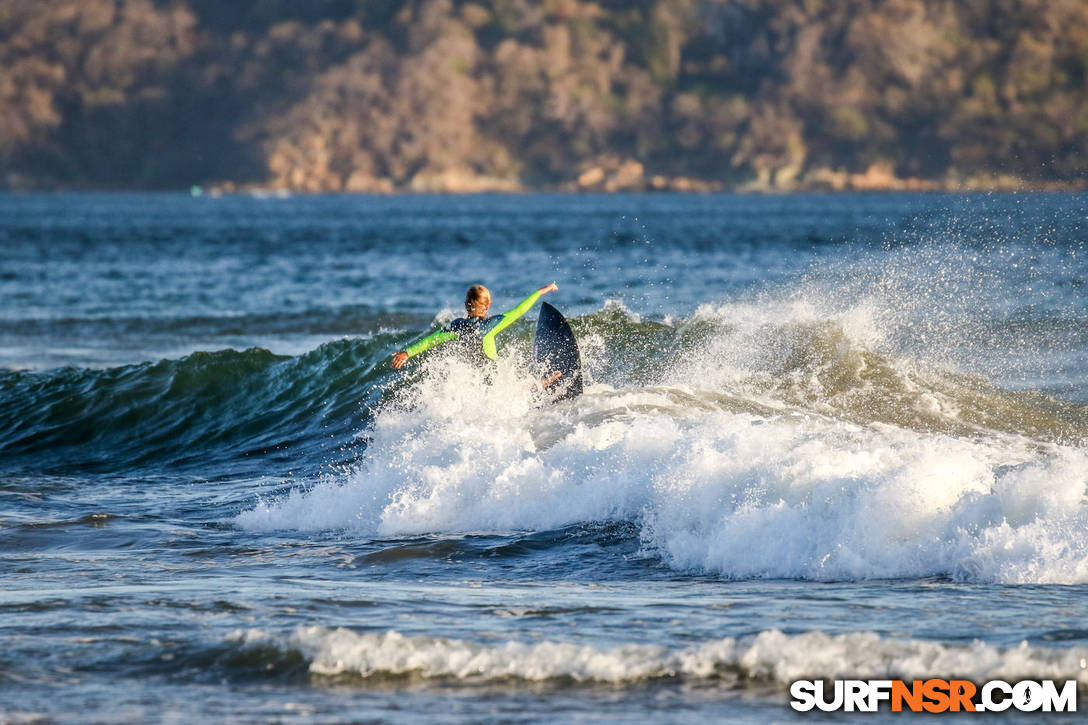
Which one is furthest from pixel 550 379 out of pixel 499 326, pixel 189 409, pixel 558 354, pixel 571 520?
pixel 189 409

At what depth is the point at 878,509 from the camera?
9.05 metres

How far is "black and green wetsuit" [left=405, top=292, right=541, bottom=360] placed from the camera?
41.3ft

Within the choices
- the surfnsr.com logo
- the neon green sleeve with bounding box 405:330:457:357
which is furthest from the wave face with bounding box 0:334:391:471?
the surfnsr.com logo

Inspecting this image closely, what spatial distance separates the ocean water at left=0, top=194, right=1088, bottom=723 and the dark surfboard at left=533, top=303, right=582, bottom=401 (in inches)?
19.3

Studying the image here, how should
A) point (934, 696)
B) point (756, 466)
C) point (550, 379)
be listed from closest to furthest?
point (934, 696) → point (756, 466) → point (550, 379)

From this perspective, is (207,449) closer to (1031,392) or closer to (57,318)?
(1031,392)

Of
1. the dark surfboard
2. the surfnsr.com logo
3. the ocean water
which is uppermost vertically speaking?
the dark surfboard

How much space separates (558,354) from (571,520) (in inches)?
155

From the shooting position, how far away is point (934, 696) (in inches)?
257

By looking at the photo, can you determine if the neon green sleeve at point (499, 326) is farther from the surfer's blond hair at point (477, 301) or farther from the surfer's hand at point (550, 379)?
the surfer's hand at point (550, 379)

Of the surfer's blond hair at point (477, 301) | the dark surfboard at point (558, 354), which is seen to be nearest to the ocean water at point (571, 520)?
the dark surfboard at point (558, 354)

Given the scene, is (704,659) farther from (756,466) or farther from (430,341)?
(430,341)

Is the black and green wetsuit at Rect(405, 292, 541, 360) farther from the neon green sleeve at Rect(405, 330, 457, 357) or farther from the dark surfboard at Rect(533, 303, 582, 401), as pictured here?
the dark surfboard at Rect(533, 303, 582, 401)

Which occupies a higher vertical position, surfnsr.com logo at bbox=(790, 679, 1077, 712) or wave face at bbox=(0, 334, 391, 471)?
wave face at bbox=(0, 334, 391, 471)
